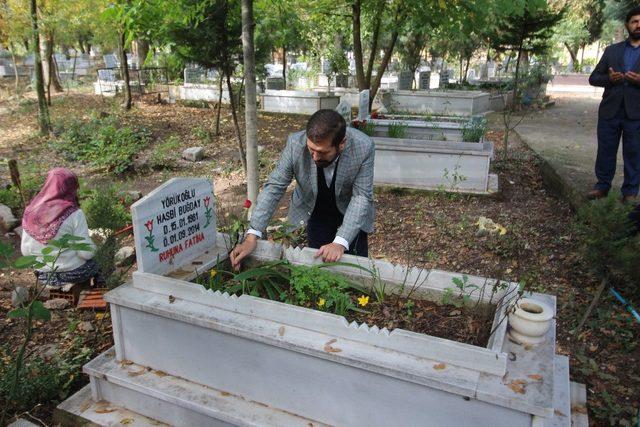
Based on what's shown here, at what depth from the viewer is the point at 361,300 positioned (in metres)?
2.39

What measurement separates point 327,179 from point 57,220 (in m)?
2.01

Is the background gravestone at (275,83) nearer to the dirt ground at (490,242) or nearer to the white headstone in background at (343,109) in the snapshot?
the dirt ground at (490,242)

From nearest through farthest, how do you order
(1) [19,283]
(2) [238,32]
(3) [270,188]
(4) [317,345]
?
1. (4) [317,345]
2. (3) [270,188]
3. (1) [19,283]
4. (2) [238,32]

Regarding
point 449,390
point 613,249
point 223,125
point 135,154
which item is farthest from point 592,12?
point 449,390

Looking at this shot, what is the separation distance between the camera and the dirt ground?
300 centimetres

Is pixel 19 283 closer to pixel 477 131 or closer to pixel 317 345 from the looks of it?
pixel 317 345

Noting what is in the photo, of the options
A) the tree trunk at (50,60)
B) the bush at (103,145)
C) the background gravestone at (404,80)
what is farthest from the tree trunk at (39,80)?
the background gravestone at (404,80)

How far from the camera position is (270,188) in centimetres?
284

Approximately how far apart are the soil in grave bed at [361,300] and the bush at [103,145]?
19.9 feet

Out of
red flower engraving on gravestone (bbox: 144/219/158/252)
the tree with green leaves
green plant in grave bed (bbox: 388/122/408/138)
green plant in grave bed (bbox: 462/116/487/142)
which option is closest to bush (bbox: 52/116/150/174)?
the tree with green leaves

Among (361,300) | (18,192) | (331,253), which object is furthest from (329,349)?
(18,192)

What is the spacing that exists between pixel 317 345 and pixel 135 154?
777 centimetres

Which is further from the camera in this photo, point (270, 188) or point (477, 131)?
point (477, 131)

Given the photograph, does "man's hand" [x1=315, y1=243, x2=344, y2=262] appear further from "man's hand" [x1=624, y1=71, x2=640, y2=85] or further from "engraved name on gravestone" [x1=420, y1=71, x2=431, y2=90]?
"engraved name on gravestone" [x1=420, y1=71, x2=431, y2=90]
